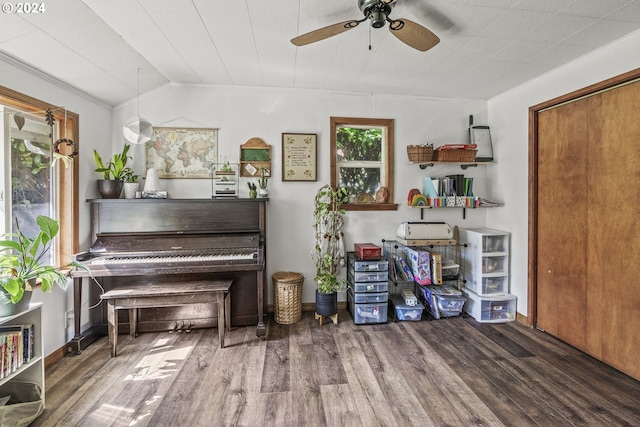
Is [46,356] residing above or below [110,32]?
below

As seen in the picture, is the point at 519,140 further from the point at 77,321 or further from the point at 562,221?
the point at 77,321

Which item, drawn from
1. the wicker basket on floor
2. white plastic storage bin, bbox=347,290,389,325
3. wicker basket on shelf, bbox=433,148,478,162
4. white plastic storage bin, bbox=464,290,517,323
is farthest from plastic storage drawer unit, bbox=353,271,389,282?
wicker basket on shelf, bbox=433,148,478,162

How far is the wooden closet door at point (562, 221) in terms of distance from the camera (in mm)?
2383

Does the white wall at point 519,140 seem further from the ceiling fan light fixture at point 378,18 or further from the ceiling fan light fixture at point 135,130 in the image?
the ceiling fan light fixture at point 135,130

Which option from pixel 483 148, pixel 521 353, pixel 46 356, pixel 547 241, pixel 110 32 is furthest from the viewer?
pixel 483 148

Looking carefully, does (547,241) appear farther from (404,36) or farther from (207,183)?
(207,183)

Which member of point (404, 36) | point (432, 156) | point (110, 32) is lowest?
point (432, 156)

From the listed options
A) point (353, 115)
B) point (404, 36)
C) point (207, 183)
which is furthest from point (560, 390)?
point (207, 183)

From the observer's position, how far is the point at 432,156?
313 centimetres

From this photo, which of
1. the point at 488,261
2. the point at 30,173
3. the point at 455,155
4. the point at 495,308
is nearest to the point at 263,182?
the point at 30,173

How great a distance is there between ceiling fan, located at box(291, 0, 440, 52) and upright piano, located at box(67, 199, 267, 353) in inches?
61.8

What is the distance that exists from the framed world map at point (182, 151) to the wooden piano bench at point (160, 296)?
1175 mm

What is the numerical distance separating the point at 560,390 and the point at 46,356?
3674 millimetres

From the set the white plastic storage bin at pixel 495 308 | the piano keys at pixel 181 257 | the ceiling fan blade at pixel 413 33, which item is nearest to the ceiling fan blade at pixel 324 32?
the ceiling fan blade at pixel 413 33
